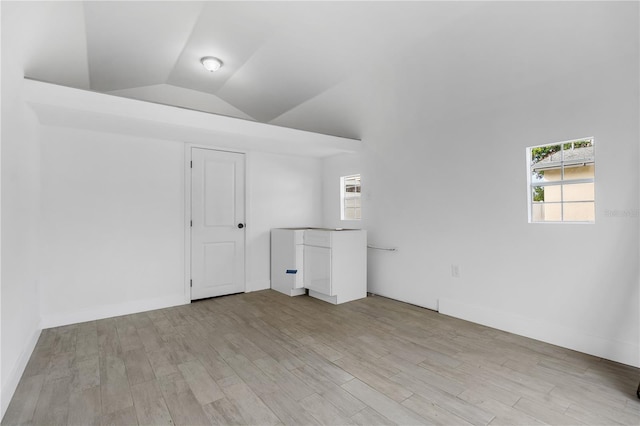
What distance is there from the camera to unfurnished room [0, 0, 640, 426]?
212cm

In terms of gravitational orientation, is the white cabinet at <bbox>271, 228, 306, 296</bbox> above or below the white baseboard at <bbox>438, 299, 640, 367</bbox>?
above

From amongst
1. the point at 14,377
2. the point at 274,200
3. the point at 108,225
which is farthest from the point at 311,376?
the point at 274,200

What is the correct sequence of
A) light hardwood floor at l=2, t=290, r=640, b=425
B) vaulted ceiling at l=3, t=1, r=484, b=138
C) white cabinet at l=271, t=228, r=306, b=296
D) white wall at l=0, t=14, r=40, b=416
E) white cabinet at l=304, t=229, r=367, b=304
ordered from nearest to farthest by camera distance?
light hardwood floor at l=2, t=290, r=640, b=425, white wall at l=0, t=14, r=40, b=416, vaulted ceiling at l=3, t=1, r=484, b=138, white cabinet at l=304, t=229, r=367, b=304, white cabinet at l=271, t=228, r=306, b=296

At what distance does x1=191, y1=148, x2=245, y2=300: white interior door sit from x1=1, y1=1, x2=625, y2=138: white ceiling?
1.14m

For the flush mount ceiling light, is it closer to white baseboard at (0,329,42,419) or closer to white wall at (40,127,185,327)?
white wall at (40,127,185,327)

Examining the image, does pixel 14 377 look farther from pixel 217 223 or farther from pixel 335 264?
pixel 335 264

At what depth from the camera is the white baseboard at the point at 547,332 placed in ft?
8.11

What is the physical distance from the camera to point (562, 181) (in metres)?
2.86

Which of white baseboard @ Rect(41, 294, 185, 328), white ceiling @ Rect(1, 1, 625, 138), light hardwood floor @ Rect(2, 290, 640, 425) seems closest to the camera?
light hardwood floor @ Rect(2, 290, 640, 425)

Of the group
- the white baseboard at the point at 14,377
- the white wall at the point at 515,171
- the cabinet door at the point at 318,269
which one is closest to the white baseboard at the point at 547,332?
the white wall at the point at 515,171

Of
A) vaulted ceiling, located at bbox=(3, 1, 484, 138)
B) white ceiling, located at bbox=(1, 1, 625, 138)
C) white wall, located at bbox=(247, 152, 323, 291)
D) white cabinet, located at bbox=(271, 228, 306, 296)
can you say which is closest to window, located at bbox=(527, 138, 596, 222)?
white ceiling, located at bbox=(1, 1, 625, 138)

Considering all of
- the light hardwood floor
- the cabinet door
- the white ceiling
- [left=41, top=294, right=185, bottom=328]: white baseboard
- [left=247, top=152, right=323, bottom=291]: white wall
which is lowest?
the light hardwood floor

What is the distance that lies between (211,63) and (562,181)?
12.4 feet

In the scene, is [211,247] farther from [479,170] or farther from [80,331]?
[479,170]
